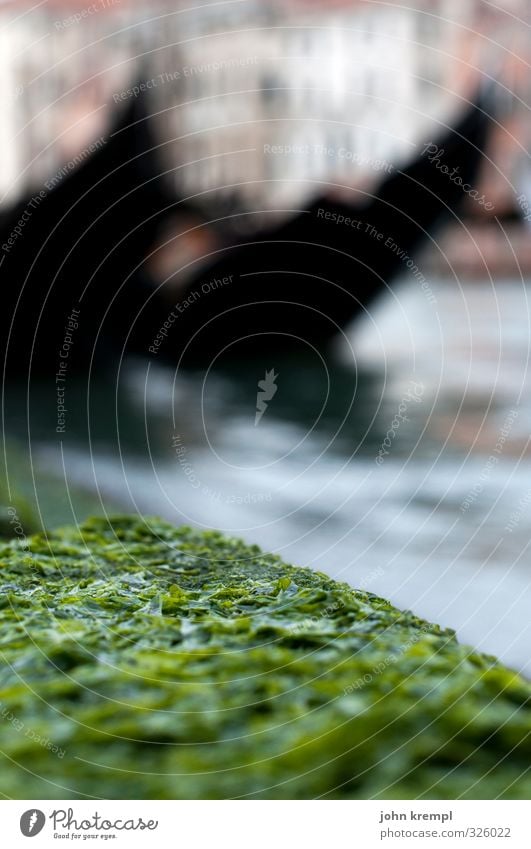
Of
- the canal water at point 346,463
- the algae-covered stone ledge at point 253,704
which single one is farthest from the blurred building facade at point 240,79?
the algae-covered stone ledge at point 253,704

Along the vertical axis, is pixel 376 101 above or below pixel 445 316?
above

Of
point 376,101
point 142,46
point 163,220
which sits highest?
point 376,101

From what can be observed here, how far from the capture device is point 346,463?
13.5 feet

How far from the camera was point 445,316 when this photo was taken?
40.4 feet

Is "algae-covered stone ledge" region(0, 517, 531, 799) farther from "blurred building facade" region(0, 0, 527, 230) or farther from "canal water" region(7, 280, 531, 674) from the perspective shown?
"blurred building facade" region(0, 0, 527, 230)

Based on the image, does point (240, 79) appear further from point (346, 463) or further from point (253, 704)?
point (253, 704)

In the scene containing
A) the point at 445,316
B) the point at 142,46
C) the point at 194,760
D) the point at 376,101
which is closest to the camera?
the point at 194,760

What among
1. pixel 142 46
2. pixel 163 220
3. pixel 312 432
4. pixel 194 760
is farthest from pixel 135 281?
pixel 194 760

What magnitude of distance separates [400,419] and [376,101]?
7.01m

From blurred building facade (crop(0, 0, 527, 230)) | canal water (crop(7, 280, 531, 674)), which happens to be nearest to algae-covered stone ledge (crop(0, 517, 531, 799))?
canal water (crop(7, 280, 531, 674))

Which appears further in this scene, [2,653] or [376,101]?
[376,101]

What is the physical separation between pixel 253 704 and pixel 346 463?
291 cm

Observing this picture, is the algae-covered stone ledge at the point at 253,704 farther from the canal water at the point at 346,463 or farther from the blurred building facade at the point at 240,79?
the blurred building facade at the point at 240,79
